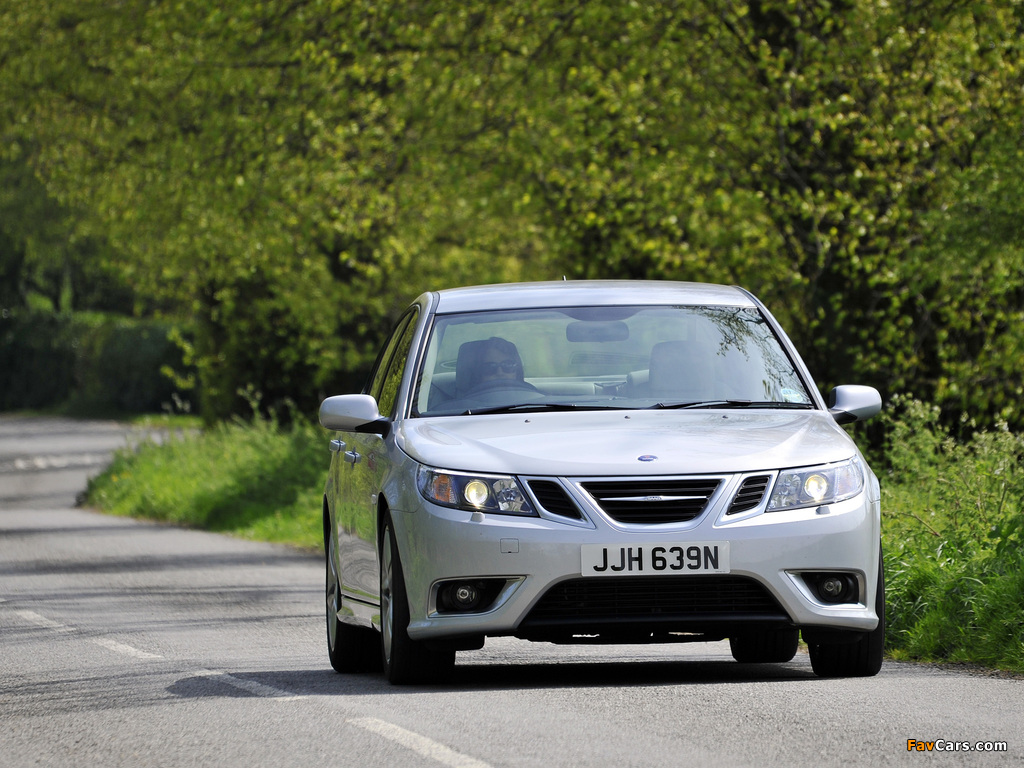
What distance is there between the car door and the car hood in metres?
0.43

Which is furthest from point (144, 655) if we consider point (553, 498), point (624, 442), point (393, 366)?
point (624, 442)

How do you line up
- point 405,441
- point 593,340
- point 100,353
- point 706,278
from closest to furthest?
point 405,441
point 593,340
point 706,278
point 100,353

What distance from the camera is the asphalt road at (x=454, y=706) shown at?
661cm

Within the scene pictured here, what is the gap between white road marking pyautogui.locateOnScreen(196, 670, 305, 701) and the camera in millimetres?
8430

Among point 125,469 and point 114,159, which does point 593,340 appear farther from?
point 125,469

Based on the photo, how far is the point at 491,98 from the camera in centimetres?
2180

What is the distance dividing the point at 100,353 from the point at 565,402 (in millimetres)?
58040

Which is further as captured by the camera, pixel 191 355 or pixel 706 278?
pixel 191 355

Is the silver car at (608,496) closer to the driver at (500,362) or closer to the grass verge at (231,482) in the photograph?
the driver at (500,362)

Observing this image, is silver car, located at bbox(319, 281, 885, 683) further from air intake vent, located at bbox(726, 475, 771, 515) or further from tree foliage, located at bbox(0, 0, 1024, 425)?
tree foliage, located at bbox(0, 0, 1024, 425)

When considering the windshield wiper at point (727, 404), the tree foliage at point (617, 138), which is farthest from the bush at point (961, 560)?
the tree foliage at point (617, 138)

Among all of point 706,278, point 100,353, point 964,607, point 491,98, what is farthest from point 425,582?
point 100,353

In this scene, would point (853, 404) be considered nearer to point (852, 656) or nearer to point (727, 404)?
point (727, 404)

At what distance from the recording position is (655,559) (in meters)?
7.65
